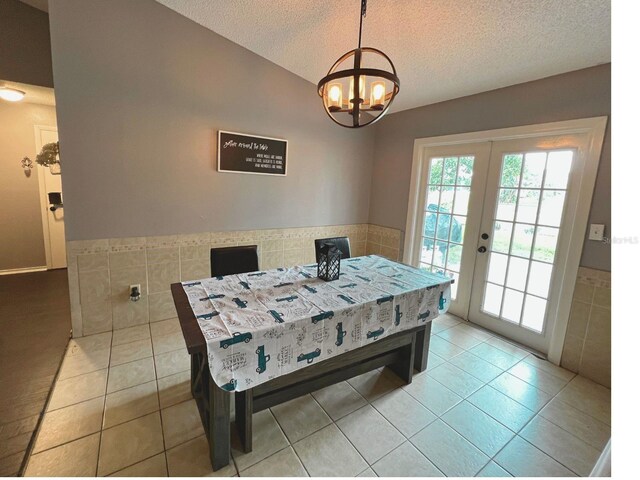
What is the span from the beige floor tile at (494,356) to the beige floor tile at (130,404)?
→ 2550 mm

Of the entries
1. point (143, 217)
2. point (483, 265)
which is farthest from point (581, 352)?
point (143, 217)

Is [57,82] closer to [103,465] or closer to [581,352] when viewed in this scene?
[103,465]

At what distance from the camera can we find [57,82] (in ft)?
7.10

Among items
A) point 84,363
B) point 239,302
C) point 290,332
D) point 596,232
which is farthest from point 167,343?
point 596,232

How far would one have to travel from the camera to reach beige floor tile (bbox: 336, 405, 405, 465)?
5.16 feet

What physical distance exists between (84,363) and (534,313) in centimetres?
380

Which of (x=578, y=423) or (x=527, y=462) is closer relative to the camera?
(x=527, y=462)

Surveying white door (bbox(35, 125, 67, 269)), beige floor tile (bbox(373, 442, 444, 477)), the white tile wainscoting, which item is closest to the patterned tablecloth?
beige floor tile (bbox(373, 442, 444, 477))

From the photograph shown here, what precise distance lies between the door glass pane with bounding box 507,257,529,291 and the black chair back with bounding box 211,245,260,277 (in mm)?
2398

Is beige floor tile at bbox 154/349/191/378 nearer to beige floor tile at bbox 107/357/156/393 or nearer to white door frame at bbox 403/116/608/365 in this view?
beige floor tile at bbox 107/357/156/393

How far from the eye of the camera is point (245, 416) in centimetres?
150

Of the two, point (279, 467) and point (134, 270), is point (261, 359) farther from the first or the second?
point (134, 270)

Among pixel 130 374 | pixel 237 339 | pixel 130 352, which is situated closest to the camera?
pixel 237 339

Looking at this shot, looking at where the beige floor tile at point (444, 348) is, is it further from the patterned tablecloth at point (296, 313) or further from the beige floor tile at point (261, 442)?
the beige floor tile at point (261, 442)
